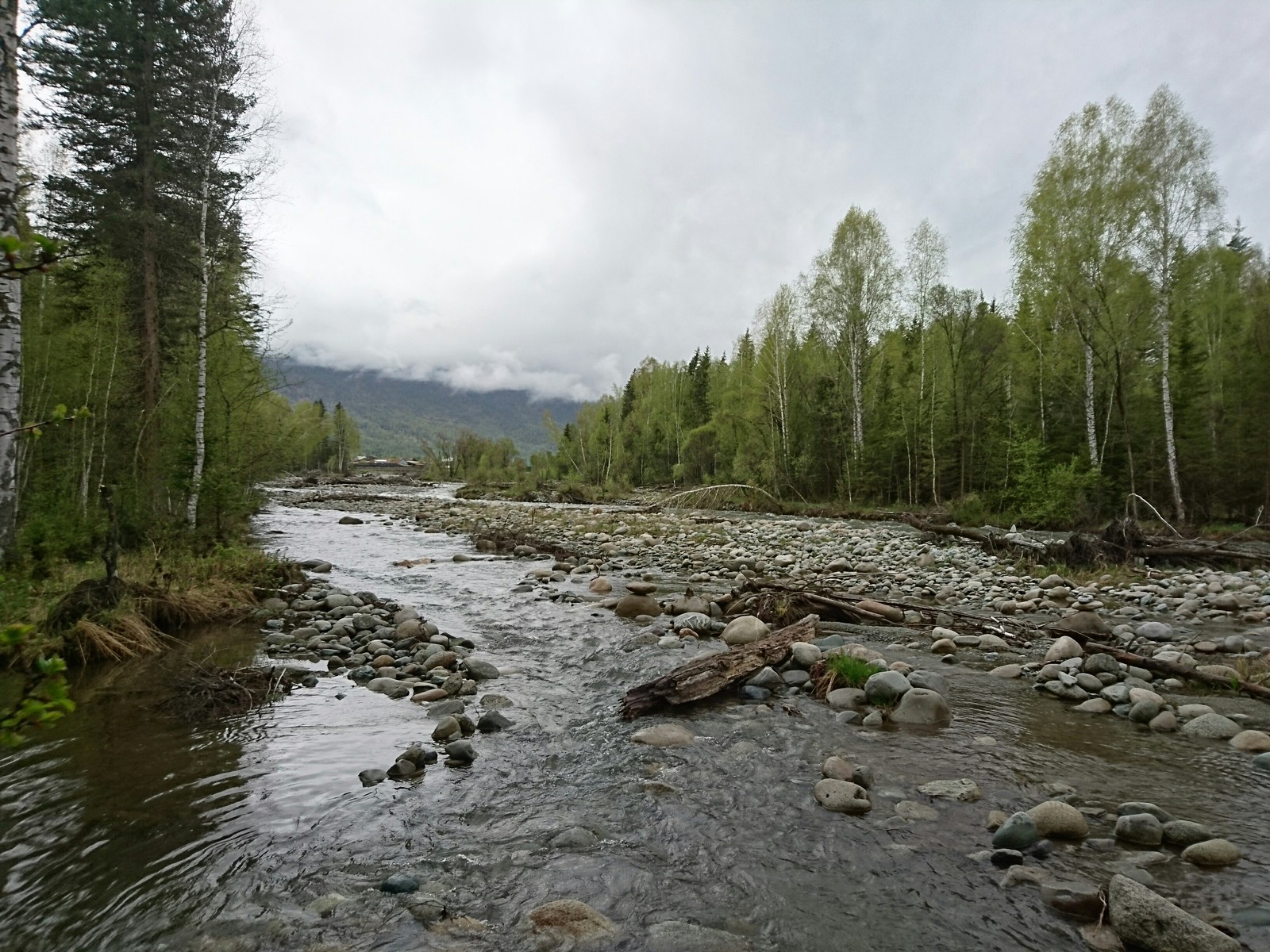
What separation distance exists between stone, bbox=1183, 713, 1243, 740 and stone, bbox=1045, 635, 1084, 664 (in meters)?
1.63

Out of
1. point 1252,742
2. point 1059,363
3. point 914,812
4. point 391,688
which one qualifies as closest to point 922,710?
point 914,812

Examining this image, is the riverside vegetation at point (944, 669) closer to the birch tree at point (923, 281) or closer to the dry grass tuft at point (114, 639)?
the dry grass tuft at point (114, 639)

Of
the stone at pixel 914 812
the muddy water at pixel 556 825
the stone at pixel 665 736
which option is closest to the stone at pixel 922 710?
the muddy water at pixel 556 825

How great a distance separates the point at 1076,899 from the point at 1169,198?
24611 mm

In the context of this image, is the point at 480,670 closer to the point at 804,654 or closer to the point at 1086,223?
the point at 804,654

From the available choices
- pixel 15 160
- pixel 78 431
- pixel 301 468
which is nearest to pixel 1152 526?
pixel 15 160

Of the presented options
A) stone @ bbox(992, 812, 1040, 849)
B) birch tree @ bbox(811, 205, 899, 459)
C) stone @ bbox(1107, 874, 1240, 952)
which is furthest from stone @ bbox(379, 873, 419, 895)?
birch tree @ bbox(811, 205, 899, 459)

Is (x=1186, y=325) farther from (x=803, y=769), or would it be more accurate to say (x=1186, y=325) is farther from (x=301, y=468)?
(x=301, y=468)

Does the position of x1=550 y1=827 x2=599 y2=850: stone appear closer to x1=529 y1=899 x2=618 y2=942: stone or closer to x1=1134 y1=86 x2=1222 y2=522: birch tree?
x1=529 y1=899 x2=618 y2=942: stone

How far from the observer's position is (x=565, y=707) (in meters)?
6.05

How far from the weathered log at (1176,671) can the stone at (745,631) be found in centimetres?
367

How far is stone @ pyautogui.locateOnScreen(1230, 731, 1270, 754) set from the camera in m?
4.57

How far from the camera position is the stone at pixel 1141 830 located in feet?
11.3

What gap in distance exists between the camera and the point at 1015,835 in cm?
348
